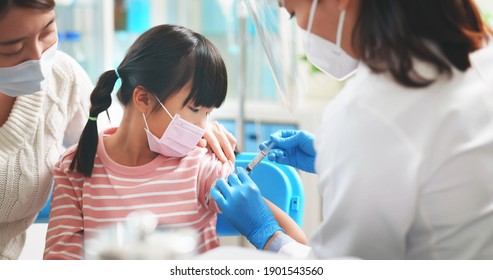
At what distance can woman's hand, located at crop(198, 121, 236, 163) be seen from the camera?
131 cm

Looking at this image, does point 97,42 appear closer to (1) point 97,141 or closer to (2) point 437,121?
(1) point 97,141

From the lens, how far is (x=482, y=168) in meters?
0.83

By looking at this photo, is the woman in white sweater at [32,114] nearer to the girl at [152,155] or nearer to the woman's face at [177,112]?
the girl at [152,155]

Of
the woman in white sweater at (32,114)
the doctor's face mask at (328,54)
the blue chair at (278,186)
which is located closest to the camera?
the doctor's face mask at (328,54)

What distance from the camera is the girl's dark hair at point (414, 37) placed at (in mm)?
814

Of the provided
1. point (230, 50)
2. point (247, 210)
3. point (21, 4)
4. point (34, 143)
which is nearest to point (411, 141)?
point (247, 210)

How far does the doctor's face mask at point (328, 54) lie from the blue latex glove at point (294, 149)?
301 mm

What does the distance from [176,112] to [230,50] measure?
1153 mm

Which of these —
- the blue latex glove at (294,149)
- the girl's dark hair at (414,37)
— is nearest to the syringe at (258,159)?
the blue latex glove at (294,149)

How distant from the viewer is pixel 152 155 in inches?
51.1

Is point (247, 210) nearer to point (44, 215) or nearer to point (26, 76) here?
point (26, 76)
